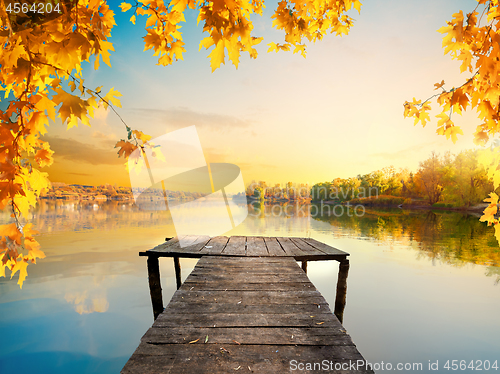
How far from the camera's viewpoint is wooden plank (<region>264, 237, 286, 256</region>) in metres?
4.78

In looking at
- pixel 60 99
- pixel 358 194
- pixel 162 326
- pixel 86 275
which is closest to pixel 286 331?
pixel 162 326

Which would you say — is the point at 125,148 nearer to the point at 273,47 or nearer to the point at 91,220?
the point at 273,47

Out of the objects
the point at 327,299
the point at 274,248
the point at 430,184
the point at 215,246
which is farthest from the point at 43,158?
the point at 430,184

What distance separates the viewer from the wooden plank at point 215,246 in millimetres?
4781

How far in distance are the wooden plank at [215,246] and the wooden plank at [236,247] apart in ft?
0.36

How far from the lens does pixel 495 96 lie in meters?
1.67

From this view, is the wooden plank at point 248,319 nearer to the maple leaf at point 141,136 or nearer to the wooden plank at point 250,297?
the wooden plank at point 250,297

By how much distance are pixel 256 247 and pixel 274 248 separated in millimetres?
434

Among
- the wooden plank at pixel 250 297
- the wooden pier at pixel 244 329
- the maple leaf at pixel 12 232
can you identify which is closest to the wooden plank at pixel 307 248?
the wooden pier at pixel 244 329

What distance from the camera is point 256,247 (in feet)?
17.6

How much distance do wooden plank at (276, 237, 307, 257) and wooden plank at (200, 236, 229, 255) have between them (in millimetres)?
1453

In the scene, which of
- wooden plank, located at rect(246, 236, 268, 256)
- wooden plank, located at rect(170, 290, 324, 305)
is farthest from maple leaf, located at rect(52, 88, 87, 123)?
wooden plank, located at rect(246, 236, 268, 256)

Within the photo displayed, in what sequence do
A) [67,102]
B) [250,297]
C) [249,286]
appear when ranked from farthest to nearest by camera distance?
[249,286] → [250,297] → [67,102]

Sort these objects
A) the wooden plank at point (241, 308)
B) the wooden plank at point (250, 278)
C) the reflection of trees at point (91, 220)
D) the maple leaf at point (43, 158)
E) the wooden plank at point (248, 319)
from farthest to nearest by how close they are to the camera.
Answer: the reflection of trees at point (91, 220)
the wooden plank at point (250, 278)
the wooden plank at point (241, 308)
the maple leaf at point (43, 158)
the wooden plank at point (248, 319)
